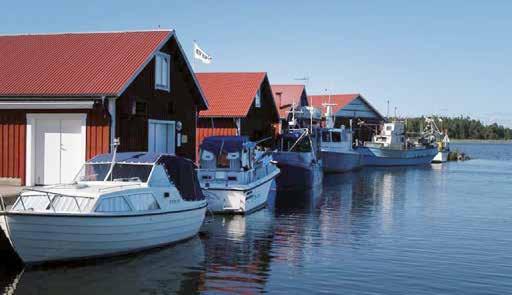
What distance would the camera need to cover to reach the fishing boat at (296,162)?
104ft

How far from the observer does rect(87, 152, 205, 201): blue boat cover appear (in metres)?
16.5

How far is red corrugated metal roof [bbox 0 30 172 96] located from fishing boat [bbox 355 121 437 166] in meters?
36.4

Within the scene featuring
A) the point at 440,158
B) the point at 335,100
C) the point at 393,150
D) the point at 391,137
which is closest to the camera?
the point at 393,150

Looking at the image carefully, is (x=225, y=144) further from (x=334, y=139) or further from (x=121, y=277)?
(x=334, y=139)

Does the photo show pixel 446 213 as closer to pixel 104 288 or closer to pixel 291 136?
pixel 291 136

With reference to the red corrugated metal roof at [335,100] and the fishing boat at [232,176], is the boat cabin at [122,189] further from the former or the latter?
the red corrugated metal roof at [335,100]

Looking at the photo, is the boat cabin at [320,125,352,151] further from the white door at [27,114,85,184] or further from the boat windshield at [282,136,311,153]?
the white door at [27,114,85,184]

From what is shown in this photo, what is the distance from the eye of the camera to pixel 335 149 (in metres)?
48.5

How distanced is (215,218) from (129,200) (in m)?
A: 7.26

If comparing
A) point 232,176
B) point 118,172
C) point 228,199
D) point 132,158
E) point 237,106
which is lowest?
point 228,199

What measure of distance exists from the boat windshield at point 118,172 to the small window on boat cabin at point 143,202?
0.95m

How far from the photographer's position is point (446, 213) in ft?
82.6

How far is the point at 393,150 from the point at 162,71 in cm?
3935

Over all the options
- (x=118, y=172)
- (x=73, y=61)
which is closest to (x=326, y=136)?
(x=73, y=61)
